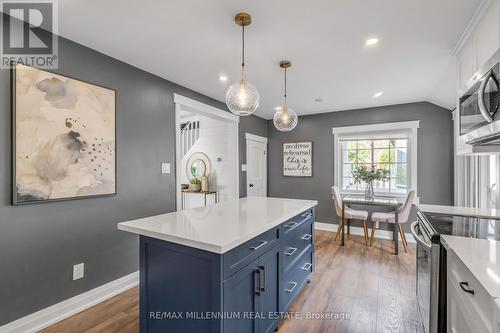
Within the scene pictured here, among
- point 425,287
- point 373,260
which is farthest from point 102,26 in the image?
point 373,260

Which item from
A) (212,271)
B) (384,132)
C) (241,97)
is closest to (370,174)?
(384,132)

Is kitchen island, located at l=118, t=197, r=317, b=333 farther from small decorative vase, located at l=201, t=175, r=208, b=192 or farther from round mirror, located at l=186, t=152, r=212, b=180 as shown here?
round mirror, located at l=186, t=152, r=212, b=180

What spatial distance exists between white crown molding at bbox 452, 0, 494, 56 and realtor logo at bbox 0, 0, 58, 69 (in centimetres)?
295

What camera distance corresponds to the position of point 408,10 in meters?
1.74

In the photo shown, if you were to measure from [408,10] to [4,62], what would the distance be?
2990 millimetres

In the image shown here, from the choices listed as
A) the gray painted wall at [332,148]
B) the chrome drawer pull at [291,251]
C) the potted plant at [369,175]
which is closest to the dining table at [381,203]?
the potted plant at [369,175]

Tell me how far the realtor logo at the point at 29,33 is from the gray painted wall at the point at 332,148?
417 cm

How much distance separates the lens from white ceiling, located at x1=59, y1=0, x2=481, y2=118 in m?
1.73

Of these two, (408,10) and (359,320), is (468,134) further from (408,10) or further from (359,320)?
(359,320)

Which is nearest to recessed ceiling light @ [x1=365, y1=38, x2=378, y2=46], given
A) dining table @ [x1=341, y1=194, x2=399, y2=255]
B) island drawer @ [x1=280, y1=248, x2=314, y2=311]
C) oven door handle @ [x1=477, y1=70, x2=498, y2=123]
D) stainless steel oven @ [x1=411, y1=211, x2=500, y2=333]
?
oven door handle @ [x1=477, y1=70, x2=498, y2=123]

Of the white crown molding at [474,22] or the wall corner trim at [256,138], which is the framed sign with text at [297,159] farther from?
the white crown molding at [474,22]

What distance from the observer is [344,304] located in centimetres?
233

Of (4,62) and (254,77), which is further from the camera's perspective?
(254,77)

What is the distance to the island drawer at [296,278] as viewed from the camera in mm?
2008
